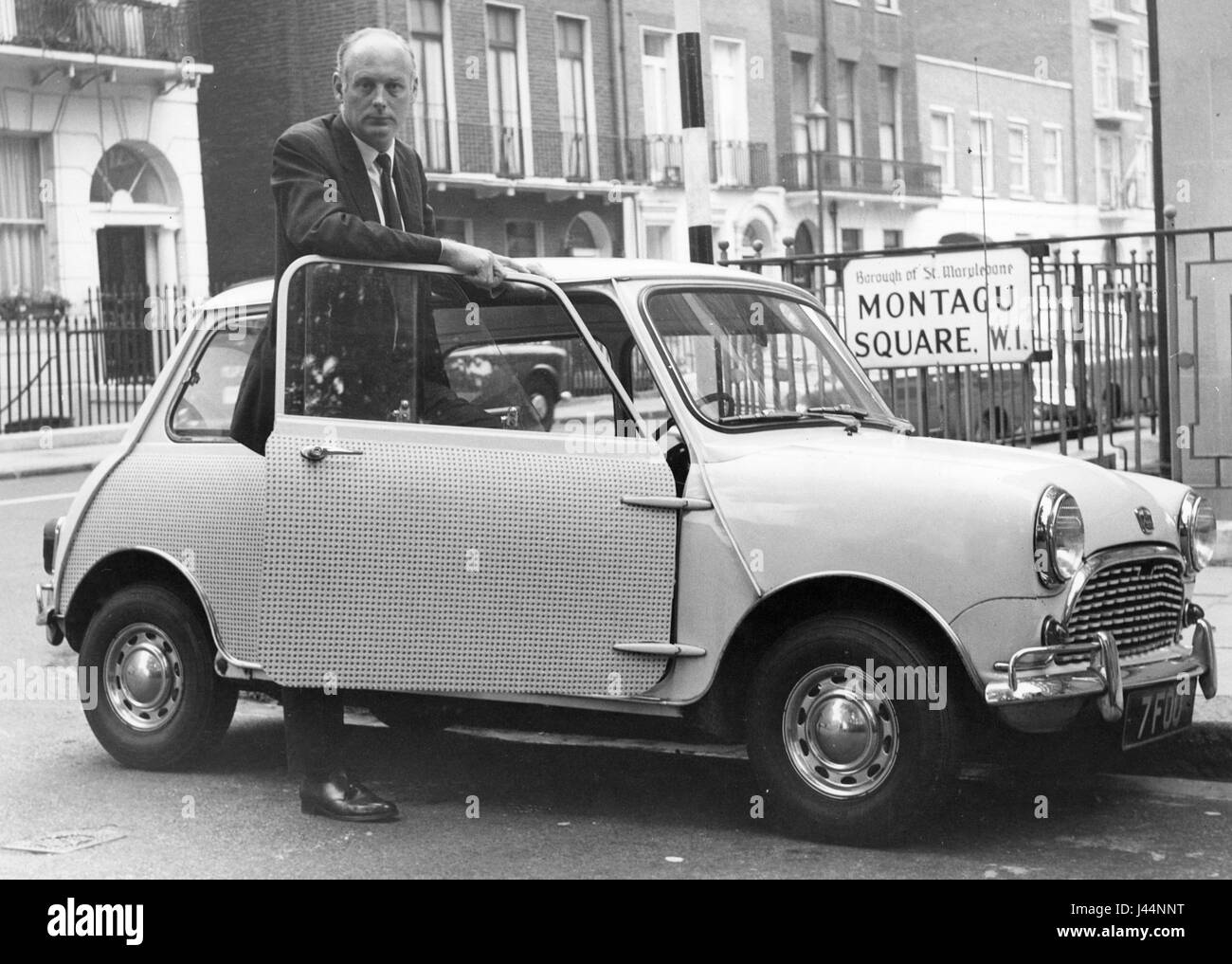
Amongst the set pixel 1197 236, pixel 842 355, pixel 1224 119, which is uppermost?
pixel 1224 119

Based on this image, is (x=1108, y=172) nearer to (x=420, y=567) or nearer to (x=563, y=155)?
(x=563, y=155)

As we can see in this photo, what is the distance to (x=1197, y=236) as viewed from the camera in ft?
35.8

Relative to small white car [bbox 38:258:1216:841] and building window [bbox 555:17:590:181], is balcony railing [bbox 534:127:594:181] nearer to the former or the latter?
building window [bbox 555:17:590:181]

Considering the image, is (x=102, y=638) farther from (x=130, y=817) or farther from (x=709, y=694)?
(x=709, y=694)

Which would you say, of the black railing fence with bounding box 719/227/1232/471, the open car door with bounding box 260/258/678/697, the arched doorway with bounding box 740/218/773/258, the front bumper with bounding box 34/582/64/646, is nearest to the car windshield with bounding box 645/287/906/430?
the open car door with bounding box 260/258/678/697

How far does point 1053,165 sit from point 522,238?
22.4 m

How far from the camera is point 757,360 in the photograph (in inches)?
235

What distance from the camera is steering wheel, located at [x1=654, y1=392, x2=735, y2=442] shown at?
5621 mm

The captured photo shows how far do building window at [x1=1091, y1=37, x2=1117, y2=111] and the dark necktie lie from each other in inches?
1967

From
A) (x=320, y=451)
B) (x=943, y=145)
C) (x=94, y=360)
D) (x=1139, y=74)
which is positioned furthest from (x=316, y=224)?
(x=1139, y=74)

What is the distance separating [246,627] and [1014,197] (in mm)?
45111

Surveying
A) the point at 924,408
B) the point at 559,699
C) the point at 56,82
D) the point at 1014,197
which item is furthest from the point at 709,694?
the point at 1014,197

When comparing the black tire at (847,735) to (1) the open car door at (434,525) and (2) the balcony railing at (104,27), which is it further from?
(2) the balcony railing at (104,27)
